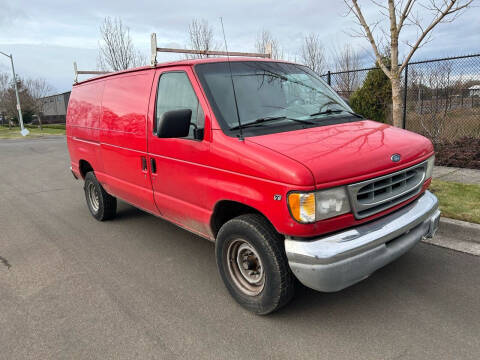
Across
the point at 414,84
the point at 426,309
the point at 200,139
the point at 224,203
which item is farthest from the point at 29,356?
the point at 414,84

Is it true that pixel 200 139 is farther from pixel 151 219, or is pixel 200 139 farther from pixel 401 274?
pixel 151 219

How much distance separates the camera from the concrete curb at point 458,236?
4199 millimetres

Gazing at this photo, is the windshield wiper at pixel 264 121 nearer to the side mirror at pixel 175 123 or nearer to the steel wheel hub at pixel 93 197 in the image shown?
the side mirror at pixel 175 123

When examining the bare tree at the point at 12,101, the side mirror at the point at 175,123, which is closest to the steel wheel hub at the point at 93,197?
the side mirror at the point at 175,123

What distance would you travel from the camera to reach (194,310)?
3268mm

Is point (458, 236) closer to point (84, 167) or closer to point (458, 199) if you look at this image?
point (458, 199)

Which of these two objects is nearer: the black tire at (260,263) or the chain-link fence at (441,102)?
the black tire at (260,263)

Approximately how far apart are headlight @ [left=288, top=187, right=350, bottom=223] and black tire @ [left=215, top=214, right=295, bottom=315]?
Answer: 364 millimetres

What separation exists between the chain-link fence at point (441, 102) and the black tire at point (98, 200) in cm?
704

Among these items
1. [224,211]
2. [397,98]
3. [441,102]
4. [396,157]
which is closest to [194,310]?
[224,211]

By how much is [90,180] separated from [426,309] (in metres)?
4.70

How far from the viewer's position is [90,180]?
5.78 metres

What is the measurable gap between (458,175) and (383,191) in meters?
4.67

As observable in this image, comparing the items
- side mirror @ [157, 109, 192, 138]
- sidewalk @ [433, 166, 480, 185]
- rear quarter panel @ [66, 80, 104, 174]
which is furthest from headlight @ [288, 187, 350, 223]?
sidewalk @ [433, 166, 480, 185]
